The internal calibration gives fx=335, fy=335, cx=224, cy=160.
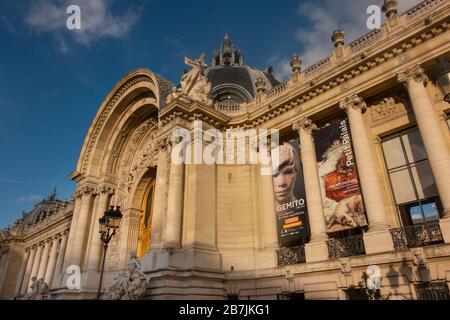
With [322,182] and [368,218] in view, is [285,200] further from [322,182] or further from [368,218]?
[368,218]

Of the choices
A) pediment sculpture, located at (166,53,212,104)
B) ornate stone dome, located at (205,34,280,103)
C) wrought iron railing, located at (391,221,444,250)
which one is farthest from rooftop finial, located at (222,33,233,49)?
wrought iron railing, located at (391,221,444,250)

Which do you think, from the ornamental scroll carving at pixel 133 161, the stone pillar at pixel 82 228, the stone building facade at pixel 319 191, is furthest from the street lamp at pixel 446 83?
the stone pillar at pixel 82 228

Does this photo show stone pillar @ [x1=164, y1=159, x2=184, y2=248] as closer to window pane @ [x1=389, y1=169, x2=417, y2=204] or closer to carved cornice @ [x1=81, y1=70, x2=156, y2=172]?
carved cornice @ [x1=81, y1=70, x2=156, y2=172]

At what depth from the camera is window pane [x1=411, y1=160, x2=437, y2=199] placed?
37.2ft

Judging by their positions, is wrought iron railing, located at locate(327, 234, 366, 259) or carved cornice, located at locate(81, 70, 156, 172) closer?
wrought iron railing, located at locate(327, 234, 366, 259)

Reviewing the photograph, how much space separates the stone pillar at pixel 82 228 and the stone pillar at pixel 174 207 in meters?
9.73

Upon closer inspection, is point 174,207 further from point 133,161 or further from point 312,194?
point 133,161

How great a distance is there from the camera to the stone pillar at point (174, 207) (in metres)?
13.6

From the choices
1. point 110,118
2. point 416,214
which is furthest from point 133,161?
point 416,214

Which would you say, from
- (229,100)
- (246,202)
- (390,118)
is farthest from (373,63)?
(229,100)

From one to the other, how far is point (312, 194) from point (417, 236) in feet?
13.2

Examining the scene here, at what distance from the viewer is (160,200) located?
15.1 metres

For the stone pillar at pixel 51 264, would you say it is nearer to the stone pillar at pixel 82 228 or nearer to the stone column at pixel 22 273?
the stone column at pixel 22 273

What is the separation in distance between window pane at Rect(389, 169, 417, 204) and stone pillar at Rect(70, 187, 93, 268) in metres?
17.9
